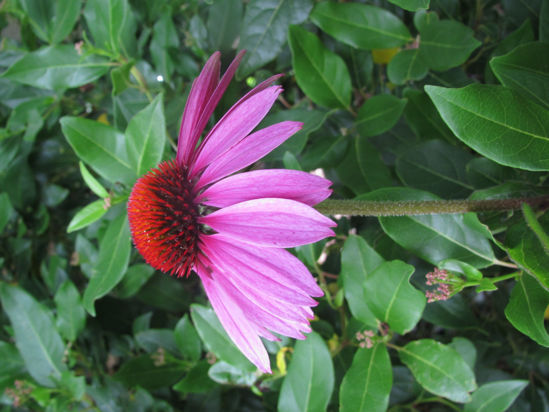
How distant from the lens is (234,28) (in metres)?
0.85

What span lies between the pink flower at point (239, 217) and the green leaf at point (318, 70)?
0.22 metres

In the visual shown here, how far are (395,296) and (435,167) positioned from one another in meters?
0.23

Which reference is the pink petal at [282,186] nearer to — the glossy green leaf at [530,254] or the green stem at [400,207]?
the green stem at [400,207]

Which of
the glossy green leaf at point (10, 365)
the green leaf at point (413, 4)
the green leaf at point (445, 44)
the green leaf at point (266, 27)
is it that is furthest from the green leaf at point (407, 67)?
A: the glossy green leaf at point (10, 365)

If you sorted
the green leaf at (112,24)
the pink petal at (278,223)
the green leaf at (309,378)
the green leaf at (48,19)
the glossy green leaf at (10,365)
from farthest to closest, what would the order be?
the glossy green leaf at (10,365)
the green leaf at (48,19)
the green leaf at (112,24)
the green leaf at (309,378)
the pink petal at (278,223)

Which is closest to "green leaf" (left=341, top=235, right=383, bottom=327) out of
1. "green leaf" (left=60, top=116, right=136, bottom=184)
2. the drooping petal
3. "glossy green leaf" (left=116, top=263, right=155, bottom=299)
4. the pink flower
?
the pink flower

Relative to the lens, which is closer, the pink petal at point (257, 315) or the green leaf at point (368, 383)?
the pink petal at point (257, 315)

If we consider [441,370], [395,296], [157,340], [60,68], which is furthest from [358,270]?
[60,68]

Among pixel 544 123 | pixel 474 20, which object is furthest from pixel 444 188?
pixel 474 20

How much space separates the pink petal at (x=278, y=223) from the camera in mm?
394

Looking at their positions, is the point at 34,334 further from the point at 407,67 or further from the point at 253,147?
the point at 407,67

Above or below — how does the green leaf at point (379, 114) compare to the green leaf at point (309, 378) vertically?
above

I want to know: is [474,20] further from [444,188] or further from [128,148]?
[128,148]

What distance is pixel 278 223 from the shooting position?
1.34 ft
